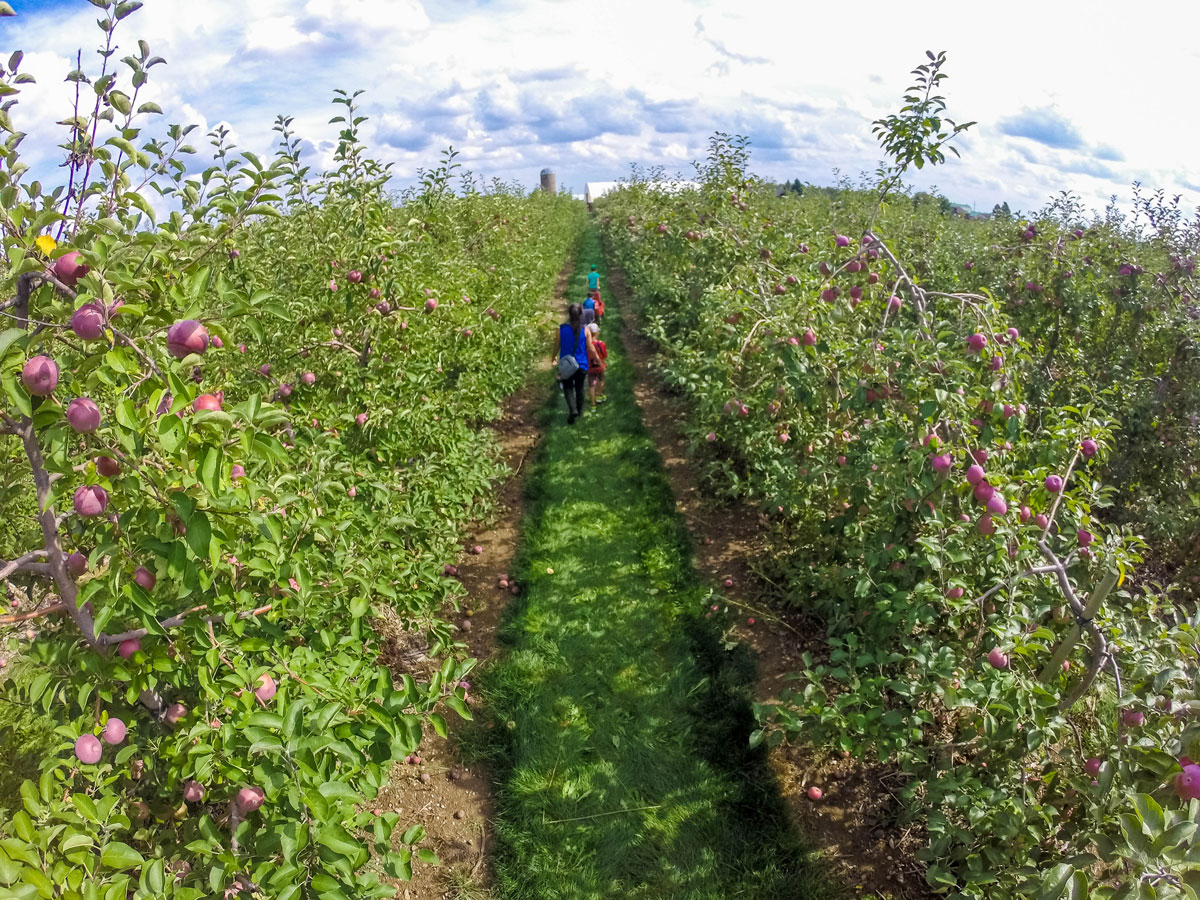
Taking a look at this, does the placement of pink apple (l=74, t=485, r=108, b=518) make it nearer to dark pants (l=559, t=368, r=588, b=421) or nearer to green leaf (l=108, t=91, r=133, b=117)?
green leaf (l=108, t=91, r=133, b=117)

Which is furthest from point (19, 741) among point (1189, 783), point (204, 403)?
point (1189, 783)

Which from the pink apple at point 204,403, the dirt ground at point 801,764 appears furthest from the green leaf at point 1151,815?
the pink apple at point 204,403

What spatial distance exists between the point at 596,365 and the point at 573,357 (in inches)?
24.8

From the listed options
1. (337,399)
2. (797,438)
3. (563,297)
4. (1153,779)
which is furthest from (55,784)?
(563,297)

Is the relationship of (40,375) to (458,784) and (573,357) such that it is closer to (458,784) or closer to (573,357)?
(458,784)

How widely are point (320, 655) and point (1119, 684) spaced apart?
2433 mm

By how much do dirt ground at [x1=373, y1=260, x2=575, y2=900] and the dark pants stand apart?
7.55 feet

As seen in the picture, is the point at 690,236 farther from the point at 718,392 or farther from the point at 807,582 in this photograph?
the point at 807,582

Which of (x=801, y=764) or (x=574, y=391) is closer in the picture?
(x=801, y=764)

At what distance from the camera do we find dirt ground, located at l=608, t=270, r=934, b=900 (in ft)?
9.25

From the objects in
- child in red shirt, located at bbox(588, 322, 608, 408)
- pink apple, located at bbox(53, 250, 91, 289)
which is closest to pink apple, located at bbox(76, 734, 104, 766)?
pink apple, located at bbox(53, 250, 91, 289)

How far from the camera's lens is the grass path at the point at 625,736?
2.87m

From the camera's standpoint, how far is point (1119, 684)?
6.68 feet

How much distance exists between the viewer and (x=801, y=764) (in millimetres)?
3262
